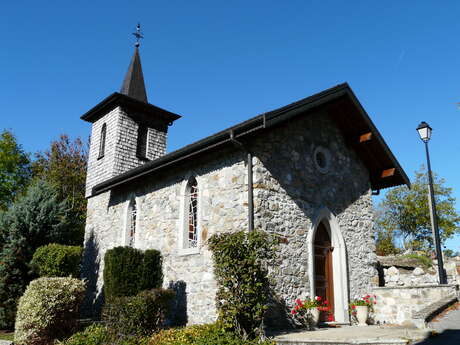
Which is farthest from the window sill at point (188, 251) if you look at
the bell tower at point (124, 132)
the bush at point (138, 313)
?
the bell tower at point (124, 132)

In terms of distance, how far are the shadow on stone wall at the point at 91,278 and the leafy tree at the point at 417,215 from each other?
24.3 meters

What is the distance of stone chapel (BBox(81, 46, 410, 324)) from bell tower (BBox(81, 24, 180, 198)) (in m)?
2.01

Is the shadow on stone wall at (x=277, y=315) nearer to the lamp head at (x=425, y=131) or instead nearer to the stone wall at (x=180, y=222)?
the stone wall at (x=180, y=222)

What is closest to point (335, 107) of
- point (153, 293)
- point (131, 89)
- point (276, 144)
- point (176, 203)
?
point (276, 144)

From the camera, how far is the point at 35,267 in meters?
13.5

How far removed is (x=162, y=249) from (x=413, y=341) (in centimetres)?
710

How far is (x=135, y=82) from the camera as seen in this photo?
782 inches

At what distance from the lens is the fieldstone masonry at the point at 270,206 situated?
32.2ft

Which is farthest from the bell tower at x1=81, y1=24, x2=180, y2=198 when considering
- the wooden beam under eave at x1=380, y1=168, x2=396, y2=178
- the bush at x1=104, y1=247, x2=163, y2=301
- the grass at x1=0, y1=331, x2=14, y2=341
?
the wooden beam under eave at x1=380, y1=168, x2=396, y2=178

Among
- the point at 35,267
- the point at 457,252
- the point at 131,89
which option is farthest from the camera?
the point at 457,252

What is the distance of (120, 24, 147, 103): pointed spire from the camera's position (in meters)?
19.4

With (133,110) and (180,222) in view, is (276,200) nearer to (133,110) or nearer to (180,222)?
(180,222)

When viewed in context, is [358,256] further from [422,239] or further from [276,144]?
[422,239]

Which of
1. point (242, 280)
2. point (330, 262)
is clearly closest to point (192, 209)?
point (242, 280)
